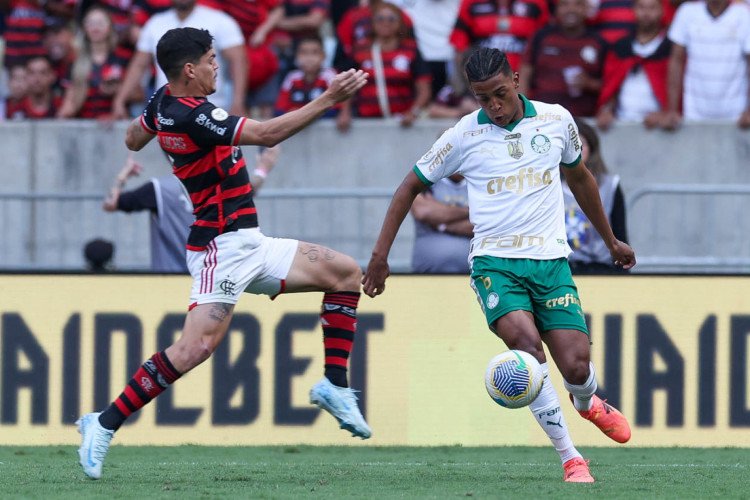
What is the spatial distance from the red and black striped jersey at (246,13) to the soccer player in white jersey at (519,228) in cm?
607

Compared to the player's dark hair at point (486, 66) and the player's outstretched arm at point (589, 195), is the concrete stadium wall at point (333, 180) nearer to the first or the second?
the player's outstretched arm at point (589, 195)

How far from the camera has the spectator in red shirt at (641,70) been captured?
1073cm

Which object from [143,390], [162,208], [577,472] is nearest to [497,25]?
[162,208]

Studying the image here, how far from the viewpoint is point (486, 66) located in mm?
5703

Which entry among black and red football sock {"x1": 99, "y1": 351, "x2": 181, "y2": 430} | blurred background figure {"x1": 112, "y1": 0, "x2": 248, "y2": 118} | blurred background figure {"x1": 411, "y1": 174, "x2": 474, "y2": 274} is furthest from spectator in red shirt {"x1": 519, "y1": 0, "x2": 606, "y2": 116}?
black and red football sock {"x1": 99, "y1": 351, "x2": 181, "y2": 430}

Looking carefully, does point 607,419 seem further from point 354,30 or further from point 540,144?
point 354,30

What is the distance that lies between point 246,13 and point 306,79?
1.30 metres

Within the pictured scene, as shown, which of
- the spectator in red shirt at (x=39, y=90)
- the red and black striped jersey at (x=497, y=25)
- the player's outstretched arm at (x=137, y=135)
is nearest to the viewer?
the player's outstretched arm at (x=137, y=135)

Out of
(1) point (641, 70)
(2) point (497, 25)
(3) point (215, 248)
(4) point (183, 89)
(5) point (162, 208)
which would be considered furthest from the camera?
(2) point (497, 25)

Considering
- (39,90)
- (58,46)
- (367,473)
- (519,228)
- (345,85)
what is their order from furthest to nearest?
(58,46) < (39,90) < (367,473) < (519,228) < (345,85)

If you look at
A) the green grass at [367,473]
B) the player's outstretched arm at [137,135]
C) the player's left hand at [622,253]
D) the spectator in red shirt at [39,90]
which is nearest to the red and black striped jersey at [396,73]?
the spectator in red shirt at [39,90]

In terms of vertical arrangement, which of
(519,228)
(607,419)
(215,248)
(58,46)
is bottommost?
(607,419)

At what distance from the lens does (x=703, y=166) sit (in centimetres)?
1081

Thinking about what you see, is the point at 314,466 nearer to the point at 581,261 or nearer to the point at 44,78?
the point at 581,261
